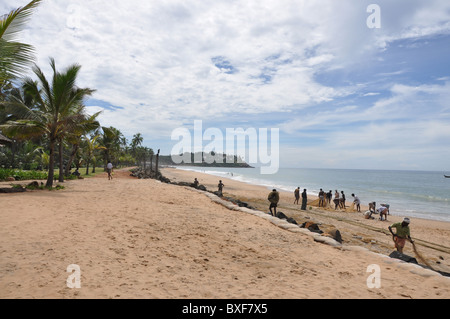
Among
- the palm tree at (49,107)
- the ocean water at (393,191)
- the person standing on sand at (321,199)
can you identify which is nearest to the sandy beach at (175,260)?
the palm tree at (49,107)

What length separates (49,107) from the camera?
1372 centimetres

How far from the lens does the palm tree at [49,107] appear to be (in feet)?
42.1

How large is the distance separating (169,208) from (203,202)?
255 centimetres

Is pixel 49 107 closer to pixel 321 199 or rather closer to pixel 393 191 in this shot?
pixel 321 199

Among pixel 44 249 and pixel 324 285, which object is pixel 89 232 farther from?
pixel 324 285

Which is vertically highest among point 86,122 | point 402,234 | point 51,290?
point 86,122

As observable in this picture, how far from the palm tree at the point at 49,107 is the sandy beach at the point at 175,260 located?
249 inches

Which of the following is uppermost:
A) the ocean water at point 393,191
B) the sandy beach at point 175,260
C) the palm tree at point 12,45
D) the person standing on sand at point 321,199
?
the palm tree at point 12,45

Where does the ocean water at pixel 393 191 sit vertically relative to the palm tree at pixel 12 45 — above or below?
below

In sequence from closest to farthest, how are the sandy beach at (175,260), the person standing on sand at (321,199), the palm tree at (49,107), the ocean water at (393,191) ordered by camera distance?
1. the sandy beach at (175,260)
2. the palm tree at (49,107)
3. the person standing on sand at (321,199)
4. the ocean water at (393,191)

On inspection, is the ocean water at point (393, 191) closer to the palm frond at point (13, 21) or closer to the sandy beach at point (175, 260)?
the sandy beach at point (175, 260)

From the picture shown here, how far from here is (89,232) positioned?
236 inches
